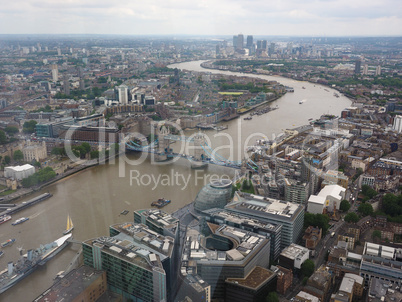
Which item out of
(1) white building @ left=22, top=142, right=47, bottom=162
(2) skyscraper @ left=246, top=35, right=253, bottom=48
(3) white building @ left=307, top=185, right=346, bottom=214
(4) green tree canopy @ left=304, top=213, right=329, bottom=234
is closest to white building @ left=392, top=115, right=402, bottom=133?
(3) white building @ left=307, top=185, right=346, bottom=214

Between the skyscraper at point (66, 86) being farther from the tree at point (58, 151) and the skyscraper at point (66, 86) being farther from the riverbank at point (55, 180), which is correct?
the riverbank at point (55, 180)

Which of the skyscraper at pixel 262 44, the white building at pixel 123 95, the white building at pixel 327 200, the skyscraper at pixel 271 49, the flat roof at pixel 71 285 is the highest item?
the skyscraper at pixel 262 44

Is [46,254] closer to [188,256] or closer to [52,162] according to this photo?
[188,256]

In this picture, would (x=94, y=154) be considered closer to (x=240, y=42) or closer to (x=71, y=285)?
(x=71, y=285)

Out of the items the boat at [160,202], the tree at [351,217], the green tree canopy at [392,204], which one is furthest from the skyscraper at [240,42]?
the tree at [351,217]

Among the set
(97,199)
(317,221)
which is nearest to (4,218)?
(97,199)

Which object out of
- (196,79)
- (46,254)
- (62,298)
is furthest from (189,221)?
(196,79)
